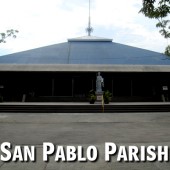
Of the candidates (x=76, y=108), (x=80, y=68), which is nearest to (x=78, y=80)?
(x=80, y=68)

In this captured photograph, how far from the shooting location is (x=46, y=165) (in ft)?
23.0

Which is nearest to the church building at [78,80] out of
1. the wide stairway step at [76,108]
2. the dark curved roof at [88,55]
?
the dark curved roof at [88,55]

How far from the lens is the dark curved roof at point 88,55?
120 ft

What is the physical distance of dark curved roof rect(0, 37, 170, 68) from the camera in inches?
1443

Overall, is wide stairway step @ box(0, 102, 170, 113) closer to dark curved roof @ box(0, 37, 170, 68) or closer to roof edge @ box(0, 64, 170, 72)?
roof edge @ box(0, 64, 170, 72)

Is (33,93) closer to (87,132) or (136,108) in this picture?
(136,108)

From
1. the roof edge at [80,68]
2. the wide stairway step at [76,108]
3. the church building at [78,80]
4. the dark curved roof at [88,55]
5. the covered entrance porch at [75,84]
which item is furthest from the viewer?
the dark curved roof at [88,55]

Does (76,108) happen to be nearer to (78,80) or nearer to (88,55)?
A: (78,80)

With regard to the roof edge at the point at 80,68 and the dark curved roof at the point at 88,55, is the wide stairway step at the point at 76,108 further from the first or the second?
the dark curved roof at the point at 88,55

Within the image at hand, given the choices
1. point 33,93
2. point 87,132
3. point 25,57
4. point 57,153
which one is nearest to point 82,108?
point 87,132

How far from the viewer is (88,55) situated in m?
39.2

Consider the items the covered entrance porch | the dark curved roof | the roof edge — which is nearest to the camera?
the roof edge

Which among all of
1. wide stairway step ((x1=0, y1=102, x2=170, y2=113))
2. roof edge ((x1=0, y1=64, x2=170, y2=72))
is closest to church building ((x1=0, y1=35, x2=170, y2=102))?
roof edge ((x1=0, y1=64, x2=170, y2=72))

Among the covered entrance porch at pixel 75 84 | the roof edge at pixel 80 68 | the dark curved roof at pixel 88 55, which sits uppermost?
the dark curved roof at pixel 88 55
